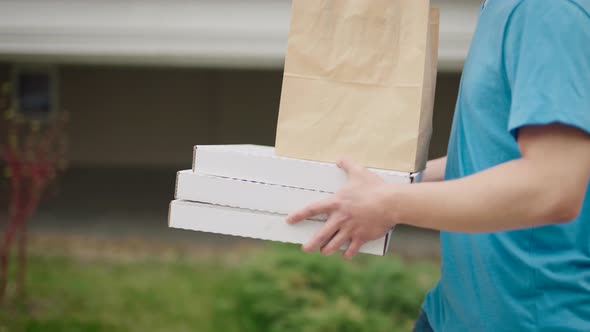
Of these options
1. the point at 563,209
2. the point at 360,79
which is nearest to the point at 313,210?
the point at 360,79

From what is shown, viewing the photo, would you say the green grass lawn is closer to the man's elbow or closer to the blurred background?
the blurred background

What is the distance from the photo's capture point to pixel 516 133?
103 cm

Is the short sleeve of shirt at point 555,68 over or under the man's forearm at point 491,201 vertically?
over

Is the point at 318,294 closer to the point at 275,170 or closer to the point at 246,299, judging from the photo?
the point at 246,299

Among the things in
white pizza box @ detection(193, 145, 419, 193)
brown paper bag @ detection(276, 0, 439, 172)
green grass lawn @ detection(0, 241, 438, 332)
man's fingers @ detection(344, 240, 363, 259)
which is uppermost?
brown paper bag @ detection(276, 0, 439, 172)

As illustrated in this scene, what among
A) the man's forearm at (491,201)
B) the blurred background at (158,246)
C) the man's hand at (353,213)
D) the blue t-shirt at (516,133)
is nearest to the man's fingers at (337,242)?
the man's hand at (353,213)

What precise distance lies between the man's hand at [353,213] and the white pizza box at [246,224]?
0.08ft

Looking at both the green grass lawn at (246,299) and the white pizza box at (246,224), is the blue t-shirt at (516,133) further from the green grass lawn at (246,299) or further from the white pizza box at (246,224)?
the green grass lawn at (246,299)

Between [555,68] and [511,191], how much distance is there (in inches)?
7.6

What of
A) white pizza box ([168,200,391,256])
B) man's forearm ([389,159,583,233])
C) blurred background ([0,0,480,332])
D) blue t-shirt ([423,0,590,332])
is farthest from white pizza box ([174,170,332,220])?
blurred background ([0,0,480,332])

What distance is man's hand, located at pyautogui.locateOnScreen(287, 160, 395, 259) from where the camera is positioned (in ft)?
3.58

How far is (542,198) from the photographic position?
0.99 m

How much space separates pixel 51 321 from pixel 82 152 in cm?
693

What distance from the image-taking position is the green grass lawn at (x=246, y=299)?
13.5 ft
